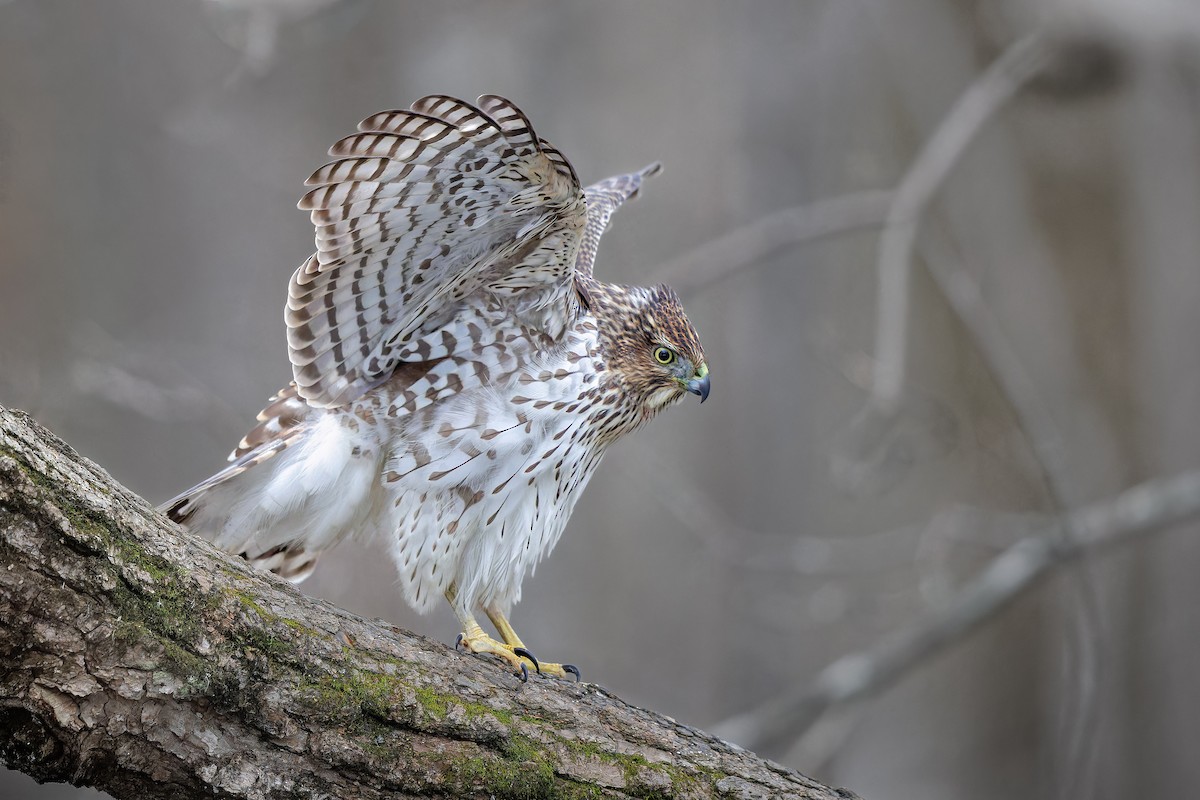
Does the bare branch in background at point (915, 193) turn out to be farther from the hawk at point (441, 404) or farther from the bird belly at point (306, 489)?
the bird belly at point (306, 489)

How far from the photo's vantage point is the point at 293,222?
627cm

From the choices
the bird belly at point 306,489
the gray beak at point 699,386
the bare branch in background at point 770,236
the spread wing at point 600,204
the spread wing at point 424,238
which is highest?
the bare branch in background at point 770,236

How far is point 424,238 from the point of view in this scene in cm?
267

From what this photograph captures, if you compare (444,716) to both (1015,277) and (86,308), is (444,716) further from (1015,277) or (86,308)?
(1015,277)

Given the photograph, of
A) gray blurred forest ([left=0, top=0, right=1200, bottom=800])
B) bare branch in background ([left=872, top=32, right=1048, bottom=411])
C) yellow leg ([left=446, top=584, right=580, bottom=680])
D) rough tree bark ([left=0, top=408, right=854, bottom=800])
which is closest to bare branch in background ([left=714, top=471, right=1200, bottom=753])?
gray blurred forest ([left=0, top=0, right=1200, bottom=800])

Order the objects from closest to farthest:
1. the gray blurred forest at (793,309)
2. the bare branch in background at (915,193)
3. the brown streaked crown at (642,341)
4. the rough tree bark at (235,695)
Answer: the rough tree bark at (235,695), the brown streaked crown at (642,341), the bare branch in background at (915,193), the gray blurred forest at (793,309)

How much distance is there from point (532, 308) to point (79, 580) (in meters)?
1.64

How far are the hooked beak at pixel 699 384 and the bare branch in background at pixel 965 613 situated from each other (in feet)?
6.59

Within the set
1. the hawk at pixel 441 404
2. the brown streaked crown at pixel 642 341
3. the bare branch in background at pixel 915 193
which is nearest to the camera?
the hawk at pixel 441 404

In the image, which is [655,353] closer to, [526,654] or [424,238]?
[424,238]

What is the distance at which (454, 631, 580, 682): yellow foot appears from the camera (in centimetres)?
273

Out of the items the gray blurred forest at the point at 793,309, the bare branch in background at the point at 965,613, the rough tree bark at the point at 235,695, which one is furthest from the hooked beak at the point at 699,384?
the bare branch in background at the point at 965,613

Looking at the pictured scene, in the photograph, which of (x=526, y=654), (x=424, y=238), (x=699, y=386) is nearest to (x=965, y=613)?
(x=699, y=386)

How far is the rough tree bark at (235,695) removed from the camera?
159cm
